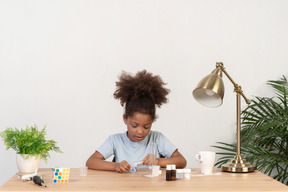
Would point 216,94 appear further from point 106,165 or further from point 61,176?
point 61,176

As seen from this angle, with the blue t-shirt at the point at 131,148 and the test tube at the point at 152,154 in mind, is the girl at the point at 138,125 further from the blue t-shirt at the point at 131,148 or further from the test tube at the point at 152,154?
the test tube at the point at 152,154

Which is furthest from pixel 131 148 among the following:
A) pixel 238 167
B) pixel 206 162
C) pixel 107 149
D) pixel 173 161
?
pixel 238 167

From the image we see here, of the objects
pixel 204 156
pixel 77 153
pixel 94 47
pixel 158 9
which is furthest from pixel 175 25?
pixel 204 156

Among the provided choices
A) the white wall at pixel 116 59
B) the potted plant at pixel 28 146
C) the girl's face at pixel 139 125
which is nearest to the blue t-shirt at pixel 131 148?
the girl's face at pixel 139 125

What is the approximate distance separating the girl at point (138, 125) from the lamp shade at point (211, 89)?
375mm

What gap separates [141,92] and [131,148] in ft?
1.23

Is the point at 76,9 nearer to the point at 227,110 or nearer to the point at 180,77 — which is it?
the point at 180,77

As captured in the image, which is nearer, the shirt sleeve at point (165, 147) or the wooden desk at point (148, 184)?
the wooden desk at point (148, 184)

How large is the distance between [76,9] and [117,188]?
8.19 ft

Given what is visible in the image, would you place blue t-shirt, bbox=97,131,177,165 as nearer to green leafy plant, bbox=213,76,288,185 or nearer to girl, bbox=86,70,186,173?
girl, bbox=86,70,186,173

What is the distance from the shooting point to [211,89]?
223 centimetres

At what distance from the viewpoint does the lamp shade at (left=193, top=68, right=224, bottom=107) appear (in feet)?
7.38

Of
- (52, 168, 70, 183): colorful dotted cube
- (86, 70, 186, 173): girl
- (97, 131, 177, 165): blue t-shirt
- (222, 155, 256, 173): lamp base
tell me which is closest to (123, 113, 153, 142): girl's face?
(86, 70, 186, 173): girl

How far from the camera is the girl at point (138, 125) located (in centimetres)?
264
